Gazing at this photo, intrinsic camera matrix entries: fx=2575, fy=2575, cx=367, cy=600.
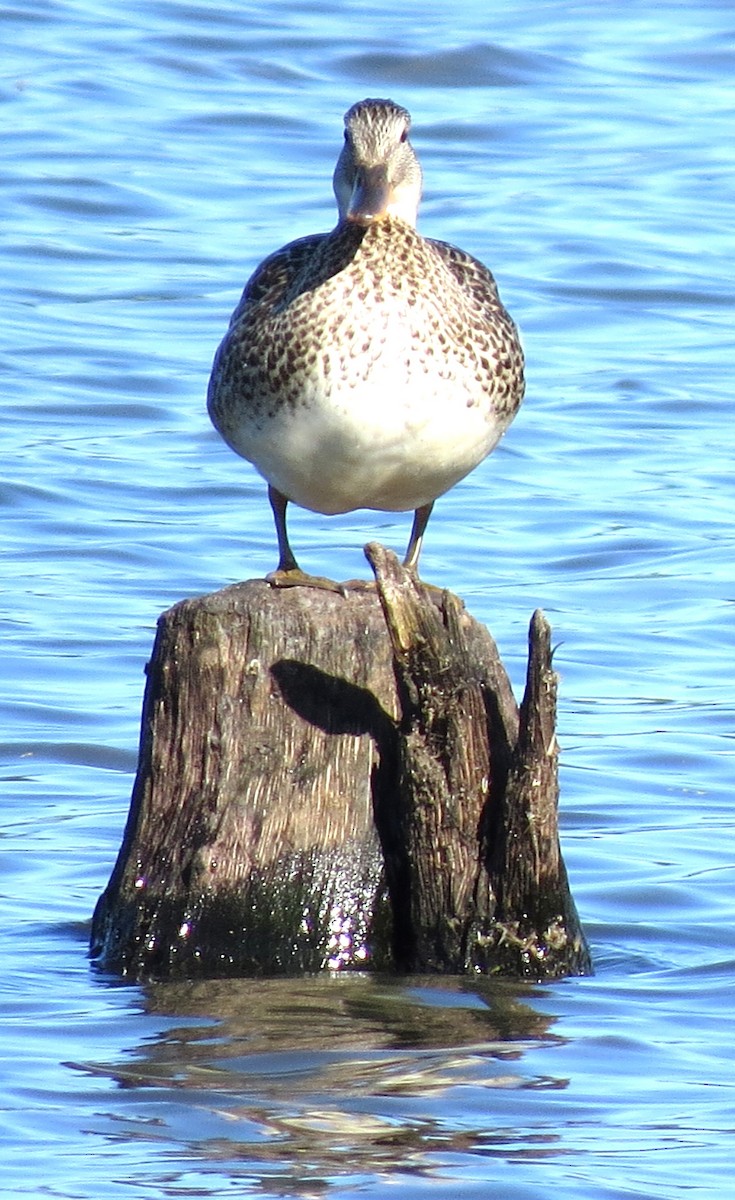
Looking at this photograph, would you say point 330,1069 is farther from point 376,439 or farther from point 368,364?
point 368,364

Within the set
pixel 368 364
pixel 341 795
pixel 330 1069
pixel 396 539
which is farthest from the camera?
pixel 396 539

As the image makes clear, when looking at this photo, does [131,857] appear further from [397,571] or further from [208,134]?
[208,134]

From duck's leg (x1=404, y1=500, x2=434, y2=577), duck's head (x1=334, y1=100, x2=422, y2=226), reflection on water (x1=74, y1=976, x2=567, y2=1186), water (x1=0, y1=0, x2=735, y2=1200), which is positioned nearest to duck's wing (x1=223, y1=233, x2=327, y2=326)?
duck's head (x1=334, y1=100, x2=422, y2=226)

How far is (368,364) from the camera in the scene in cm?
638

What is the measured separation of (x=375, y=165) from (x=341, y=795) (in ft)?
5.50

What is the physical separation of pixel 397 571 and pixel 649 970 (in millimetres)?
1473

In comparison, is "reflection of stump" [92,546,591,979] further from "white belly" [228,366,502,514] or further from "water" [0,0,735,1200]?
"white belly" [228,366,502,514]

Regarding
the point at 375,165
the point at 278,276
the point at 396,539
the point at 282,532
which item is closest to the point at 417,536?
the point at 282,532

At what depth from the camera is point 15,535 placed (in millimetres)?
10875

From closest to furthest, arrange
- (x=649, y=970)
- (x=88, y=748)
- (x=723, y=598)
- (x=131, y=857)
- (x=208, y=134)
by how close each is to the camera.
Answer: (x=131, y=857) → (x=649, y=970) → (x=88, y=748) → (x=723, y=598) → (x=208, y=134)

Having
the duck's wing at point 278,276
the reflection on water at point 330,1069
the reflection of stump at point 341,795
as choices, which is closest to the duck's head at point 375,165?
the duck's wing at point 278,276

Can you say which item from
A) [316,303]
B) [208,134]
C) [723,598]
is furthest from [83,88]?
[316,303]

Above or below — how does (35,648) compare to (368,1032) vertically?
above

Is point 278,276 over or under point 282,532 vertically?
over
